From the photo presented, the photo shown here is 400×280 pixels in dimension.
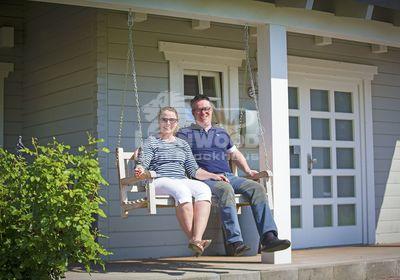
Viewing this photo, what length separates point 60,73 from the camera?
28.7ft

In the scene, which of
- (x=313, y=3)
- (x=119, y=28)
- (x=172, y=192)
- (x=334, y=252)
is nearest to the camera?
(x=172, y=192)

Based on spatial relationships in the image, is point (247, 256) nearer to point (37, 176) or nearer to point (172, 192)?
point (172, 192)

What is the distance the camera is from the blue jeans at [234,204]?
6.67m

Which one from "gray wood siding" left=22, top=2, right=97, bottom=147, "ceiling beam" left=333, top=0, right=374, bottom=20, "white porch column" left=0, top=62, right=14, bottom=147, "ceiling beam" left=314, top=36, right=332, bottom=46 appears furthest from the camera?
"ceiling beam" left=314, top=36, right=332, bottom=46

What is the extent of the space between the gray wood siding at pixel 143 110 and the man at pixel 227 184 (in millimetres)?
1027

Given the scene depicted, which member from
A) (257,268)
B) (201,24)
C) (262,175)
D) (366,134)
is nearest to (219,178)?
(262,175)

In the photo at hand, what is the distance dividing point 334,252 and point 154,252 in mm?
2119

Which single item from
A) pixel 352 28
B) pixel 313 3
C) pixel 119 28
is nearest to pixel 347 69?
pixel 352 28

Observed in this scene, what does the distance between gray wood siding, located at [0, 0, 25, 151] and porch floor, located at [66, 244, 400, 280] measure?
8.19 ft

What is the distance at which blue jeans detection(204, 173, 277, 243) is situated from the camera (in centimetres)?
667

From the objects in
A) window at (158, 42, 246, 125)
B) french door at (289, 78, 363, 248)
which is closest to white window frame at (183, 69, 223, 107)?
window at (158, 42, 246, 125)

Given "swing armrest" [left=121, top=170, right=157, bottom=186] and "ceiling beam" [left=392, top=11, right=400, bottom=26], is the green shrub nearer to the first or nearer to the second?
"swing armrest" [left=121, top=170, right=157, bottom=186]

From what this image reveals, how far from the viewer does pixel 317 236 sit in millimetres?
9656

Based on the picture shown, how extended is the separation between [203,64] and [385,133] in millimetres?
3119
